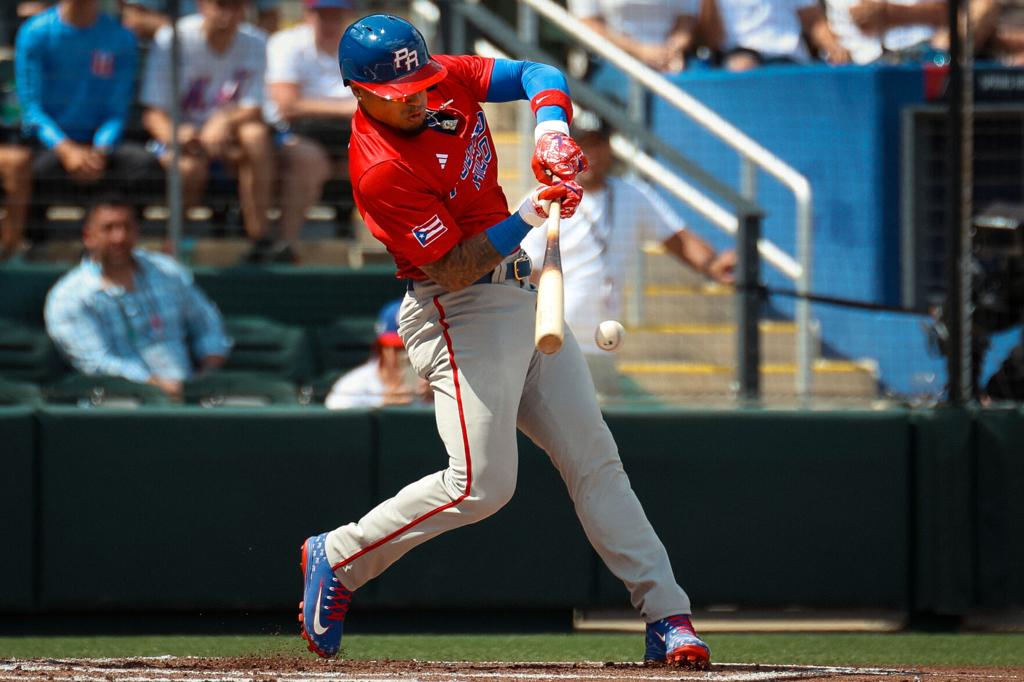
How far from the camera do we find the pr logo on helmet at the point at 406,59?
3947mm

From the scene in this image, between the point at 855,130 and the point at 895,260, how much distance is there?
106 centimetres

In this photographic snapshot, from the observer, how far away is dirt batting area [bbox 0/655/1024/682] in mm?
3920

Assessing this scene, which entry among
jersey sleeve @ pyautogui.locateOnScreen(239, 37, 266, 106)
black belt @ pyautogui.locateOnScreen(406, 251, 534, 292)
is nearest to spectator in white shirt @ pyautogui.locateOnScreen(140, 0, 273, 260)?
jersey sleeve @ pyautogui.locateOnScreen(239, 37, 266, 106)

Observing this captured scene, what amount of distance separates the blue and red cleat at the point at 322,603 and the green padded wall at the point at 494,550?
1.52 meters

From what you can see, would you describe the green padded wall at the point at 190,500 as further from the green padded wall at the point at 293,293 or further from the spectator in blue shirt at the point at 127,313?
the green padded wall at the point at 293,293

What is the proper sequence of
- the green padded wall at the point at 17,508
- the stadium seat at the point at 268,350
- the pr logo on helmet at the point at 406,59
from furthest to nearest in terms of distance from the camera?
the stadium seat at the point at 268,350
the green padded wall at the point at 17,508
the pr logo on helmet at the point at 406,59

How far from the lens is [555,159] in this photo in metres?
4.01

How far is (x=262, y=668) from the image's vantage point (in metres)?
4.20

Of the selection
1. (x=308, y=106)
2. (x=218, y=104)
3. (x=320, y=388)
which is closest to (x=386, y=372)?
(x=320, y=388)

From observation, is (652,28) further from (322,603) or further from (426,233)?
(322,603)

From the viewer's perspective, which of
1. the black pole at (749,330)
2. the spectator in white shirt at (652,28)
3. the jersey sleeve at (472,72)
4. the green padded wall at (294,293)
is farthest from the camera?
the spectator in white shirt at (652,28)

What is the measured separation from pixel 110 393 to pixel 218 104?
1710 millimetres

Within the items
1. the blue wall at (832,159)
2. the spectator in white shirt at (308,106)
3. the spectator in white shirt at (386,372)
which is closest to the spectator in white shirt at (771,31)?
the blue wall at (832,159)

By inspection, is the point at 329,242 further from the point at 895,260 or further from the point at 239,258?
the point at 895,260
